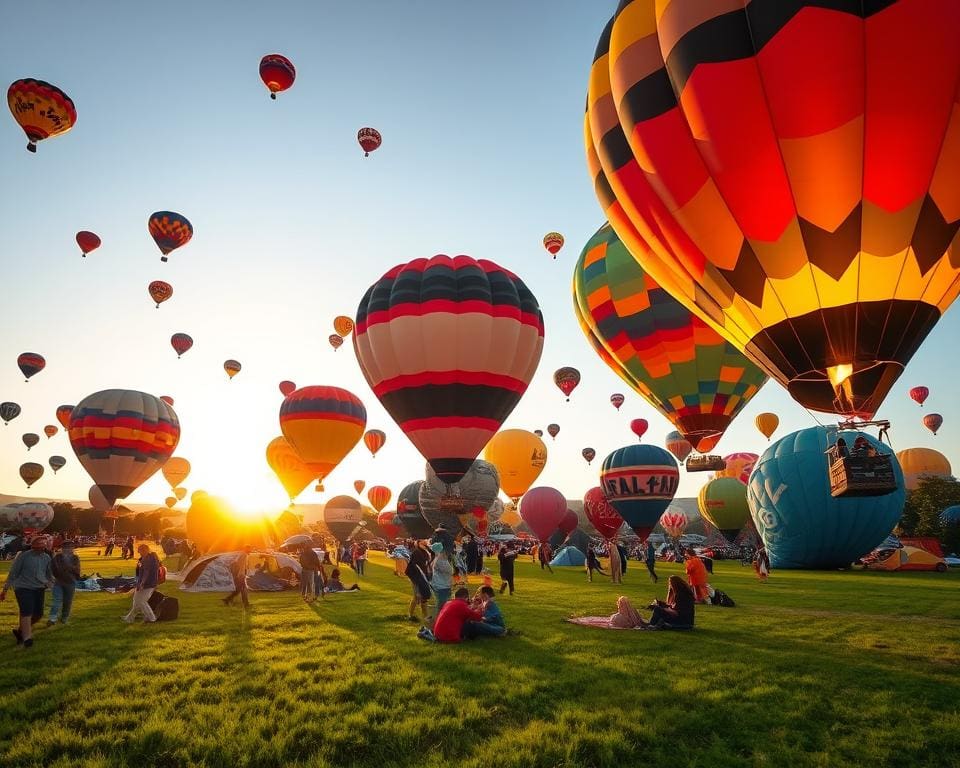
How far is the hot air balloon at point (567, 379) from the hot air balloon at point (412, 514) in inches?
550

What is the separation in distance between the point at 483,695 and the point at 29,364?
49.3 meters

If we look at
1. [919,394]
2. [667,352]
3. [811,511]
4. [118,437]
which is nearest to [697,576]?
[667,352]

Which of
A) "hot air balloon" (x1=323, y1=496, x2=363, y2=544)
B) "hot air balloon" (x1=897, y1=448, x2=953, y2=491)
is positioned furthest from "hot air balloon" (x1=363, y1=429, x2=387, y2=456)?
"hot air balloon" (x1=897, y1=448, x2=953, y2=491)

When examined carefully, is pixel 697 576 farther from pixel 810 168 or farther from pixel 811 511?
pixel 811 511

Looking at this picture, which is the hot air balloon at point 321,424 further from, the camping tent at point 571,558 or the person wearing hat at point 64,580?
the person wearing hat at point 64,580

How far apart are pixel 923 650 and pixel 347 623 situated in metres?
8.51

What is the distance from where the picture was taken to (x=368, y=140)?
26.3 meters

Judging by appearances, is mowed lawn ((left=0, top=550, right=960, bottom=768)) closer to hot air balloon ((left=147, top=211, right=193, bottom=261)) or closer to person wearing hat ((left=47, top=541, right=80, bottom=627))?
person wearing hat ((left=47, top=541, right=80, bottom=627))

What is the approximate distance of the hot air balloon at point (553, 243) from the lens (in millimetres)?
31500

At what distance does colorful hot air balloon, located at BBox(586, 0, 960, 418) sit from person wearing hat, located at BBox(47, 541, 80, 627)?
1161 centimetres

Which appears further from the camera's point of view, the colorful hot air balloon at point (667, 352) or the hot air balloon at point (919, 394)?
the hot air balloon at point (919, 394)

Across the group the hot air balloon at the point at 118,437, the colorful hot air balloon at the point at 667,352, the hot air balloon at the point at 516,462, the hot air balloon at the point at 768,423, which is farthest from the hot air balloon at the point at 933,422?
the hot air balloon at the point at 118,437

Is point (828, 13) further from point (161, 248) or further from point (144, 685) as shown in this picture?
point (161, 248)

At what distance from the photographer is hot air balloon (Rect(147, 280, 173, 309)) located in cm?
3331
